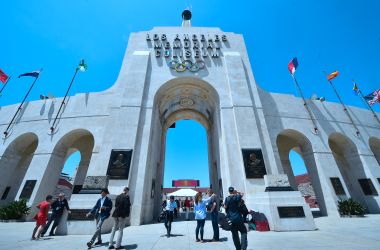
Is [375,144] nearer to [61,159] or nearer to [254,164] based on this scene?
[254,164]

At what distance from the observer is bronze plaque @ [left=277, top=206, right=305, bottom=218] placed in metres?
9.30

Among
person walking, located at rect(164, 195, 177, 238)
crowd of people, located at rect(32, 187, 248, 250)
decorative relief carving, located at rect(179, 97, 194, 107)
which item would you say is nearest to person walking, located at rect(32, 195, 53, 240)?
crowd of people, located at rect(32, 187, 248, 250)

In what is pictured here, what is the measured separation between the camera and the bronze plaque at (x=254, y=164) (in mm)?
12914

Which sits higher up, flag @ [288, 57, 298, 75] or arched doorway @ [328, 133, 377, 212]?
flag @ [288, 57, 298, 75]

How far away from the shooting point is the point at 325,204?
15.1 meters

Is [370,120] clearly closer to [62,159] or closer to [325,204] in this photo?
[325,204]

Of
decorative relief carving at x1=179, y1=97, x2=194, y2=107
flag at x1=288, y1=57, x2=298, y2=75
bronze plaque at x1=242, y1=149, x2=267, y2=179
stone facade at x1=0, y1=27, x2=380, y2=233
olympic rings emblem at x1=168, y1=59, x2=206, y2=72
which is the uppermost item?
flag at x1=288, y1=57, x2=298, y2=75

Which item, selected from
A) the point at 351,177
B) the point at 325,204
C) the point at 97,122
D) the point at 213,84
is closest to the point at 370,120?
the point at 351,177

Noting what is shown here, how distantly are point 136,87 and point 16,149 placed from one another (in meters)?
12.7

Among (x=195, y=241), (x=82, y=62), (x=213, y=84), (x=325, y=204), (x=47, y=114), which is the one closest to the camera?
(x=195, y=241)

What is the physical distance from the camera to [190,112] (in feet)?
72.7

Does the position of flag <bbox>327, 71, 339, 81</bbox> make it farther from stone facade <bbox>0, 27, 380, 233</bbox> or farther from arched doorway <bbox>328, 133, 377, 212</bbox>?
arched doorway <bbox>328, 133, 377, 212</bbox>

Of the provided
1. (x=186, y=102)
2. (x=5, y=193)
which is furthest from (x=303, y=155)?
(x=5, y=193)

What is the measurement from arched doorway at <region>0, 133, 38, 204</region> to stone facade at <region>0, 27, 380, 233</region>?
0.09 metres
